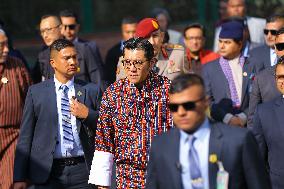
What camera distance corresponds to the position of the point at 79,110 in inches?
322

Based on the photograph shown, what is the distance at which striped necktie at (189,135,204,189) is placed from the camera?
576 cm

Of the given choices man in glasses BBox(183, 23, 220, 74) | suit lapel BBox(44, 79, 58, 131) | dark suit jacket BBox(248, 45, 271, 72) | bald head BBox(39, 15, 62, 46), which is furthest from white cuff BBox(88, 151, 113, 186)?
man in glasses BBox(183, 23, 220, 74)

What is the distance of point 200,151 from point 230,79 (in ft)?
13.8

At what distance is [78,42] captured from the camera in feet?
37.7

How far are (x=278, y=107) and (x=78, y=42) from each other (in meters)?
4.47

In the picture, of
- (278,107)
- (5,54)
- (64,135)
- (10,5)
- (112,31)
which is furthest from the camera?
(112,31)

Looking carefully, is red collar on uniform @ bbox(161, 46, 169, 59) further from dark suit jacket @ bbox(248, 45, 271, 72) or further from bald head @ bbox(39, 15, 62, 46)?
bald head @ bbox(39, 15, 62, 46)

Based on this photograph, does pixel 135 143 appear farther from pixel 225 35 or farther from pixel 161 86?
pixel 225 35

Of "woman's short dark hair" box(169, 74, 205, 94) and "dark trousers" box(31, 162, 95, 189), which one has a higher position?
"woman's short dark hair" box(169, 74, 205, 94)

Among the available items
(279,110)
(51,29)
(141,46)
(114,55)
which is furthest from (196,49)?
(141,46)

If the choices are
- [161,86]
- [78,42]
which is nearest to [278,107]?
[161,86]

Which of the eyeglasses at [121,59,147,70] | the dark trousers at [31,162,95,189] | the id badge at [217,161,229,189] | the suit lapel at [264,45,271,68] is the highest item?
the eyeglasses at [121,59,147,70]

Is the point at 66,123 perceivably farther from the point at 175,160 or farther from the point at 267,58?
the point at 267,58

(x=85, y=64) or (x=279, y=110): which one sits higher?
(x=85, y=64)
